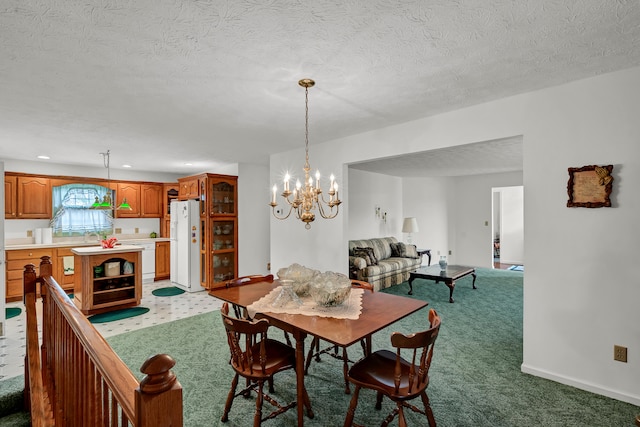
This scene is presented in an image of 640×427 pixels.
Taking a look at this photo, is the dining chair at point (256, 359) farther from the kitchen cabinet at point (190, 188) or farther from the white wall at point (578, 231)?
the kitchen cabinet at point (190, 188)

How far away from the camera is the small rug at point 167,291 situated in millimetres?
5797

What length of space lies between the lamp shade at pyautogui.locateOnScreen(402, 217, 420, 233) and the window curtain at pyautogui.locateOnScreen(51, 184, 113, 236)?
6.63 meters

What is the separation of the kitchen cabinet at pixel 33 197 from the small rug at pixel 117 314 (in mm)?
2787

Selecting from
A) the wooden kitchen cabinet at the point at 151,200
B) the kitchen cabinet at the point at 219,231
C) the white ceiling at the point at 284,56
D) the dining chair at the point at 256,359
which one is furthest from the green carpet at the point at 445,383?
the wooden kitchen cabinet at the point at 151,200

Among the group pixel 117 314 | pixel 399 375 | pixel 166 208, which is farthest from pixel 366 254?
pixel 166 208

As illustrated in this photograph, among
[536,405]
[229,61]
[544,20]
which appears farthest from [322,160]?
[536,405]

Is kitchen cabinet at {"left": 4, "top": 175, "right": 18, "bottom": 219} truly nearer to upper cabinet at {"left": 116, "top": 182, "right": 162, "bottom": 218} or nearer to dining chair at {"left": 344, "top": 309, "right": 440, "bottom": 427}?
upper cabinet at {"left": 116, "top": 182, "right": 162, "bottom": 218}

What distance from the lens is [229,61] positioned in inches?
85.1

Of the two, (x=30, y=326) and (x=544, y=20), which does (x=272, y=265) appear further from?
(x=544, y=20)

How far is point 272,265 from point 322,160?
80.6 inches

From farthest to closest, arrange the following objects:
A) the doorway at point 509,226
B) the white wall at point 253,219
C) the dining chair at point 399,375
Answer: the doorway at point 509,226 < the white wall at point 253,219 < the dining chair at point 399,375

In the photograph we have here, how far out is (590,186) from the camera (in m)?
2.48

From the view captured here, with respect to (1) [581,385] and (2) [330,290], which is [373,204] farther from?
(2) [330,290]

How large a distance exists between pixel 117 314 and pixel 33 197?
10.3 feet
